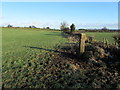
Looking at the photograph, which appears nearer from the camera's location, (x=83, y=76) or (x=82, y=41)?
(x=83, y=76)

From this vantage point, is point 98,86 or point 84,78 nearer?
point 98,86

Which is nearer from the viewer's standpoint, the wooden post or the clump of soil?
the clump of soil

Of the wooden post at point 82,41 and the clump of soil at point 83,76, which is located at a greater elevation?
the wooden post at point 82,41

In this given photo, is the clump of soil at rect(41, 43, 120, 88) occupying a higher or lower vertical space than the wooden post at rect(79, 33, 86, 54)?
lower

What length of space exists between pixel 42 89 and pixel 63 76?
119cm

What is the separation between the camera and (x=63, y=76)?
457 centimetres

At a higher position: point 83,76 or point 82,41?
point 82,41

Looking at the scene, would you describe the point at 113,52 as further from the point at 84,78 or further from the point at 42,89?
the point at 42,89

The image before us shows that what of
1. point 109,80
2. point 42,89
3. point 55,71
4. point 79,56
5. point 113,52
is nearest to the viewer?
point 42,89

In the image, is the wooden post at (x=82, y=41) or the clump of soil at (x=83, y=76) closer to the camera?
the clump of soil at (x=83, y=76)

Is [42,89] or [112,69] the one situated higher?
[112,69]

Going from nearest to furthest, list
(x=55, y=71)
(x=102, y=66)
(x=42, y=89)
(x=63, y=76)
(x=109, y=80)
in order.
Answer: (x=42, y=89), (x=109, y=80), (x=63, y=76), (x=55, y=71), (x=102, y=66)

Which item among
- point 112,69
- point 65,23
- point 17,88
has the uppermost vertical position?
point 65,23

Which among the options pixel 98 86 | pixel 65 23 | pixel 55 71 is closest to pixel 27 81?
pixel 55 71
